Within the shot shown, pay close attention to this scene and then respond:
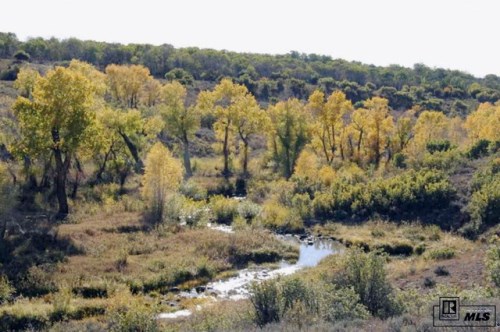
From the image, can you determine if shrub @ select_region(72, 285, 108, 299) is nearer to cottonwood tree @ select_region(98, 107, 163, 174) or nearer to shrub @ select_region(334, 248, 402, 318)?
shrub @ select_region(334, 248, 402, 318)

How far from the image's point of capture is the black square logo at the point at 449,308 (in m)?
Answer: 12.4

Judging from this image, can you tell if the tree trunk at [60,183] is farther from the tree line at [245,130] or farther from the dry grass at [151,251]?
the tree line at [245,130]

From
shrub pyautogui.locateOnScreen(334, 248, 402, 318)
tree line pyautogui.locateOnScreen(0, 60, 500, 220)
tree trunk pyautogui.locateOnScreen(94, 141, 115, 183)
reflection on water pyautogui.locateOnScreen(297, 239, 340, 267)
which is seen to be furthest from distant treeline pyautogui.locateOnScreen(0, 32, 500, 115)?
shrub pyautogui.locateOnScreen(334, 248, 402, 318)

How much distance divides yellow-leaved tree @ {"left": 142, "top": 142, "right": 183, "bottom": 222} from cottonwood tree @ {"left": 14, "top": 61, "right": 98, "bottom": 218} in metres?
4.48

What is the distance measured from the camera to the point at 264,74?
120m

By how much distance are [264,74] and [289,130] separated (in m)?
68.5

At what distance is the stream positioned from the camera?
24.0 m

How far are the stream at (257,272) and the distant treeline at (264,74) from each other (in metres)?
64.5

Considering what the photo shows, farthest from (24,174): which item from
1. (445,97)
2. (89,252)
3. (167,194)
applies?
(445,97)

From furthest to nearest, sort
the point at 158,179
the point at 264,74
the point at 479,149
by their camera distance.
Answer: the point at 264,74 → the point at 479,149 → the point at 158,179

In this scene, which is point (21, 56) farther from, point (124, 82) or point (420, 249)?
point (420, 249)

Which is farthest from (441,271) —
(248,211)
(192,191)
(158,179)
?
(192,191)

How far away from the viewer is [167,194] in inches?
1384

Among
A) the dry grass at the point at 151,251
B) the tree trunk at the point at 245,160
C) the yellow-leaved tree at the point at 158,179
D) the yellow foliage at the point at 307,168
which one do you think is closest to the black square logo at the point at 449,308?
the dry grass at the point at 151,251
